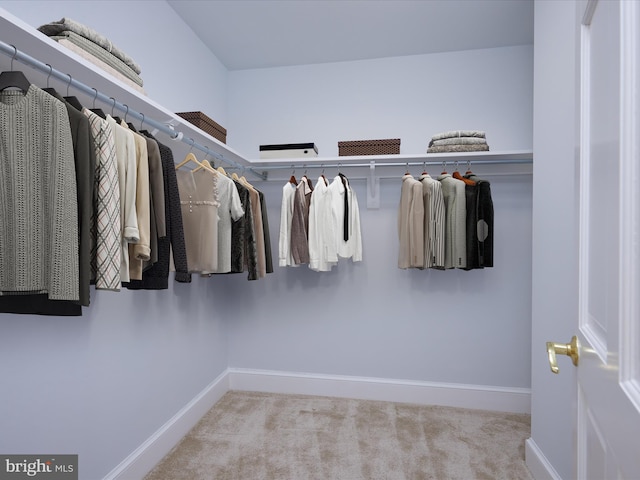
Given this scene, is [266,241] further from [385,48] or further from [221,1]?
[385,48]

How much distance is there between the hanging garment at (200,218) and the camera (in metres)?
1.75

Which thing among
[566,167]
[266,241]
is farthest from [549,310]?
[266,241]

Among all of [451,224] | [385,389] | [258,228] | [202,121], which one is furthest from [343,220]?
[385,389]

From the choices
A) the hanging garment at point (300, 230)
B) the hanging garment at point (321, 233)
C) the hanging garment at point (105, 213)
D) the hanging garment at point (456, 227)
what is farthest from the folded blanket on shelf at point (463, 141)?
the hanging garment at point (105, 213)

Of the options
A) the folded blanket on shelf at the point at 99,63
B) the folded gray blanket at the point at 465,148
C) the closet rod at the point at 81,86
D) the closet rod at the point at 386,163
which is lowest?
the closet rod at the point at 81,86

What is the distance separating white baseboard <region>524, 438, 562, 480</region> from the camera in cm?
168

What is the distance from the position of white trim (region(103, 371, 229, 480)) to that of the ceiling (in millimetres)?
2516

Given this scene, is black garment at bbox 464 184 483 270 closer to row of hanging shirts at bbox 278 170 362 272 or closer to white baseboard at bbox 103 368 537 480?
row of hanging shirts at bbox 278 170 362 272

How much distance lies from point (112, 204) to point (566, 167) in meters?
1.77

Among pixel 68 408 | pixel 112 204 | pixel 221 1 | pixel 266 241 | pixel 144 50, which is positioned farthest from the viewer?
pixel 266 241

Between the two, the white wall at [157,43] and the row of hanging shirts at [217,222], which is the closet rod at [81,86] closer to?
the row of hanging shirts at [217,222]

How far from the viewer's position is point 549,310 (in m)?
1.68

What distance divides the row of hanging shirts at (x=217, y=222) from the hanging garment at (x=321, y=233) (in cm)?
36

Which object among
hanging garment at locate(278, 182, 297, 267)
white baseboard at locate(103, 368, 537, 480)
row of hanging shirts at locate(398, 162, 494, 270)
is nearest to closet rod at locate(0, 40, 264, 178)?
hanging garment at locate(278, 182, 297, 267)
